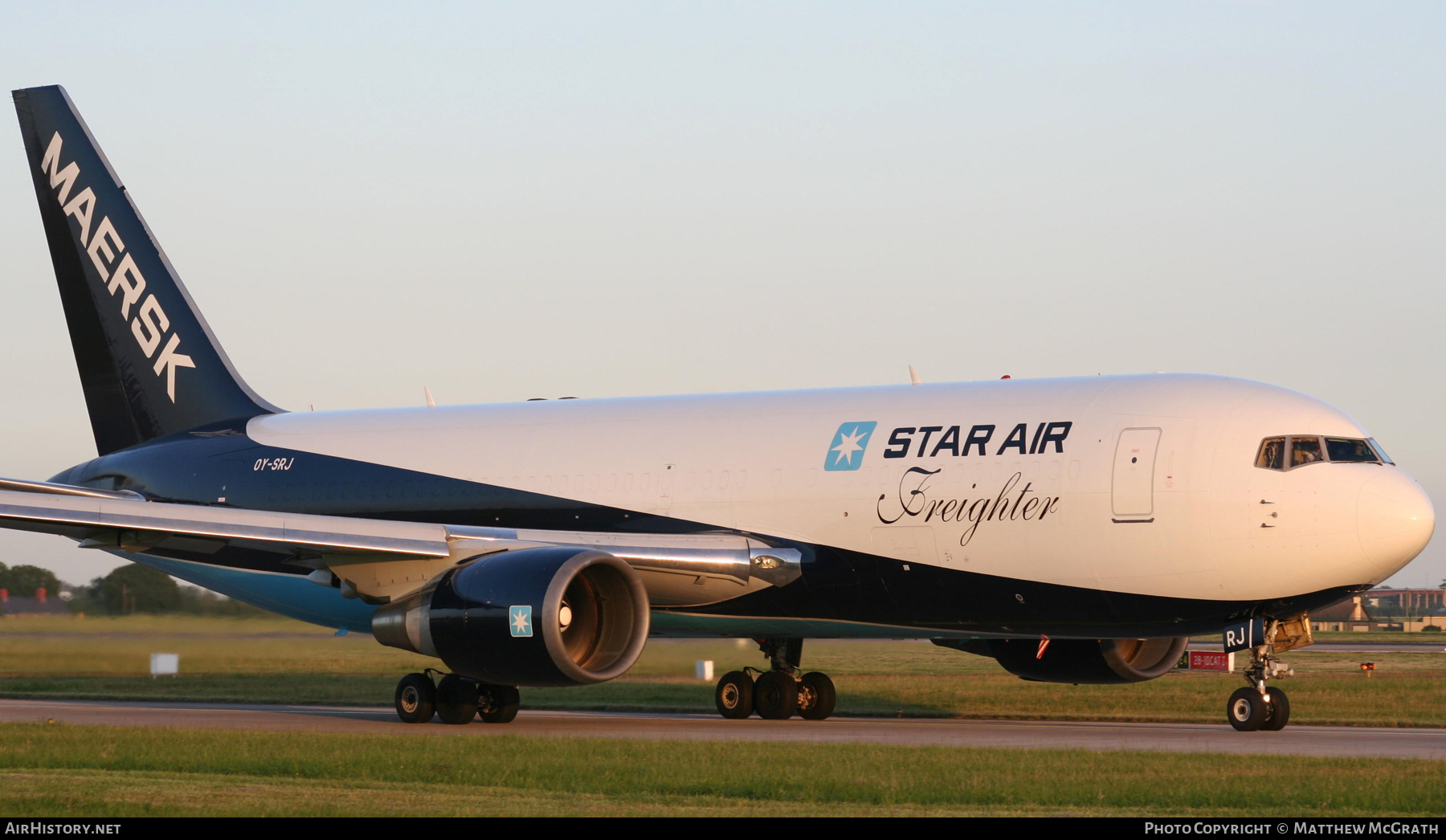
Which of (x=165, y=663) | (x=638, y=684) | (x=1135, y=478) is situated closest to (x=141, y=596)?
(x=165, y=663)

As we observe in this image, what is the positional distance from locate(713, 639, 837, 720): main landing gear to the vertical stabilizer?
9.14 m

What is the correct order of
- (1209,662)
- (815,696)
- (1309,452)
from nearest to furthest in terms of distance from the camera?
1. (1309,452)
2. (815,696)
3. (1209,662)

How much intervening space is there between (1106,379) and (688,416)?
19.3 feet

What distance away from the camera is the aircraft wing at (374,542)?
67.3 feet

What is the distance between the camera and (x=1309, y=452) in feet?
63.0

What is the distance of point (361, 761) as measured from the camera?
619 inches

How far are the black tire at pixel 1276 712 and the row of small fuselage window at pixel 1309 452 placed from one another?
259 cm

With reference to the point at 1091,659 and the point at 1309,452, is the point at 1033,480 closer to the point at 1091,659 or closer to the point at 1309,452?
the point at 1309,452

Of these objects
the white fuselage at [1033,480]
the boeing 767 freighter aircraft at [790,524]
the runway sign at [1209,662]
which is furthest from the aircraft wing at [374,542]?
the runway sign at [1209,662]

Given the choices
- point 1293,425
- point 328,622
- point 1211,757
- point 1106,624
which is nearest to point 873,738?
point 1106,624

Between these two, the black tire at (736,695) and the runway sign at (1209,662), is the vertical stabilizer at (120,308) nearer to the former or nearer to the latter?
the black tire at (736,695)

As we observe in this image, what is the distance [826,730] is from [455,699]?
4.91 m
